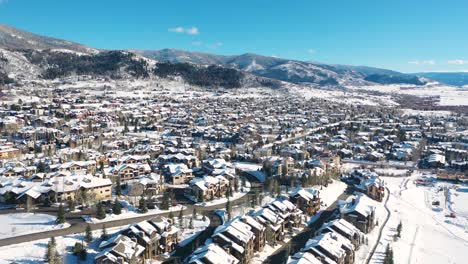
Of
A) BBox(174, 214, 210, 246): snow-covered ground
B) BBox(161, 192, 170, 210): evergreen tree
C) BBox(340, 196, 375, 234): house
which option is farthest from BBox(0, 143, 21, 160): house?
BBox(340, 196, 375, 234): house

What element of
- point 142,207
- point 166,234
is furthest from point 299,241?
point 142,207

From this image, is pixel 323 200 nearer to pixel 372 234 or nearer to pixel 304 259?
pixel 372 234

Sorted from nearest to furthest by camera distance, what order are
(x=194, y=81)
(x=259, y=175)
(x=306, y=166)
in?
(x=259, y=175), (x=306, y=166), (x=194, y=81)

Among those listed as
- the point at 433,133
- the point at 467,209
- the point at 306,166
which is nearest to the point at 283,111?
the point at 433,133

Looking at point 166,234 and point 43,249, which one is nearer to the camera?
point 43,249

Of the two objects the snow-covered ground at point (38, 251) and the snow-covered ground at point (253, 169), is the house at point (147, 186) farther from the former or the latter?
the snow-covered ground at point (253, 169)

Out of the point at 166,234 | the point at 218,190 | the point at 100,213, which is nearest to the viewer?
the point at 166,234

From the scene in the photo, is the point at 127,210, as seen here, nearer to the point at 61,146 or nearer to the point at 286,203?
the point at 286,203
